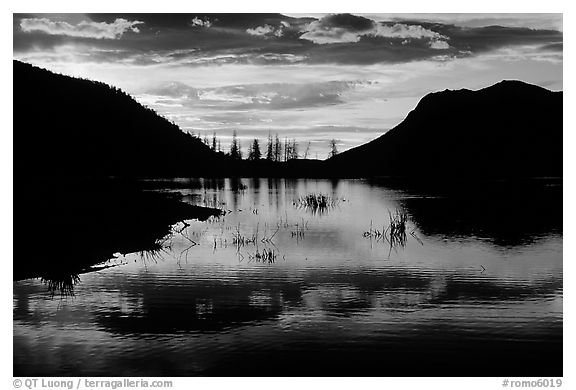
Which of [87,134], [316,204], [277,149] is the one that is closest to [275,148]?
[277,149]

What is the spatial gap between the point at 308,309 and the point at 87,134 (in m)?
23.2

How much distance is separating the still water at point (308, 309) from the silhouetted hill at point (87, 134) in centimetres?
590

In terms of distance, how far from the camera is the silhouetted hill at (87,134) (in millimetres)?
19781

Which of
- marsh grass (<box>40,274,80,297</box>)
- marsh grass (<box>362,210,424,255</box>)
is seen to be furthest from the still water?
marsh grass (<box>362,210,424,255</box>)

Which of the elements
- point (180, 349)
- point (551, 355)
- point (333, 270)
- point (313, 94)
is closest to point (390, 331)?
point (551, 355)

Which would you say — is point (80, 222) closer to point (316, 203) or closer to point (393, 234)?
point (393, 234)

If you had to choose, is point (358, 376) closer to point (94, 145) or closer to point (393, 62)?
point (393, 62)

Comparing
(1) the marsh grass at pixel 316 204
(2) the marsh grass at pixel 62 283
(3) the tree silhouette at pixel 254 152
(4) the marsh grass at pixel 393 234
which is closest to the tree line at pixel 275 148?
(3) the tree silhouette at pixel 254 152

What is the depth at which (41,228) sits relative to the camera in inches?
776

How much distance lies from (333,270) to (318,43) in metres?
6.66

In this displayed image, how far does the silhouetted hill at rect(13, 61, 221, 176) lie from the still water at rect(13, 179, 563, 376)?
5897 millimetres

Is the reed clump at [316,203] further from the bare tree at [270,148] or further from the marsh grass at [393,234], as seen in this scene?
the marsh grass at [393,234]

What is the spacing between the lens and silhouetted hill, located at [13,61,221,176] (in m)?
19.8
